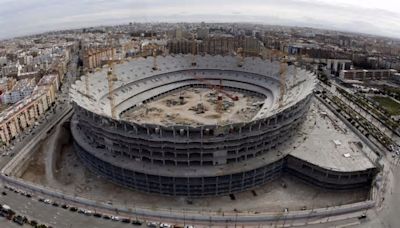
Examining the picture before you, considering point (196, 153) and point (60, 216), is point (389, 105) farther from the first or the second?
point (60, 216)

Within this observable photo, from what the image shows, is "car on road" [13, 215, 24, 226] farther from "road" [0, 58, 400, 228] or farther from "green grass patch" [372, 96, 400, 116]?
"green grass patch" [372, 96, 400, 116]

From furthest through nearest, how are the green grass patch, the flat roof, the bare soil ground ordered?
1. the green grass patch
2. the bare soil ground
3. the flat roof

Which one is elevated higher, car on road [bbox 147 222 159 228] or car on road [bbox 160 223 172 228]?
car on road [bbox 147 222 159 228]

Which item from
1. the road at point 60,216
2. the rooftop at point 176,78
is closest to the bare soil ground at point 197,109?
the rooftop at point 176,78

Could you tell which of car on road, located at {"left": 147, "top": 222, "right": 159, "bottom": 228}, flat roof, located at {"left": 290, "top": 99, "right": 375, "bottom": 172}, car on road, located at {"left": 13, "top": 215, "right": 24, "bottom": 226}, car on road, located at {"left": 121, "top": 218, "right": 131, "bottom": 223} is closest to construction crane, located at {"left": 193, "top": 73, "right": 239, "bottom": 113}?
flat roof, located at {"left": 290, "top": 99, "right": 375, "bottom": 172}

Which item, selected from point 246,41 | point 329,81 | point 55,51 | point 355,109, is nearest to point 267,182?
point 355,109

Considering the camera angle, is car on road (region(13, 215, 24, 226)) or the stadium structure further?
the stadium structure

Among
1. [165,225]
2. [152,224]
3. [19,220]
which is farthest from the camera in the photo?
[165,225]

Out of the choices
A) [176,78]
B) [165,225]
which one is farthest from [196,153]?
[176,78]

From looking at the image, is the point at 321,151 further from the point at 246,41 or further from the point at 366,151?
the point at 246,41
